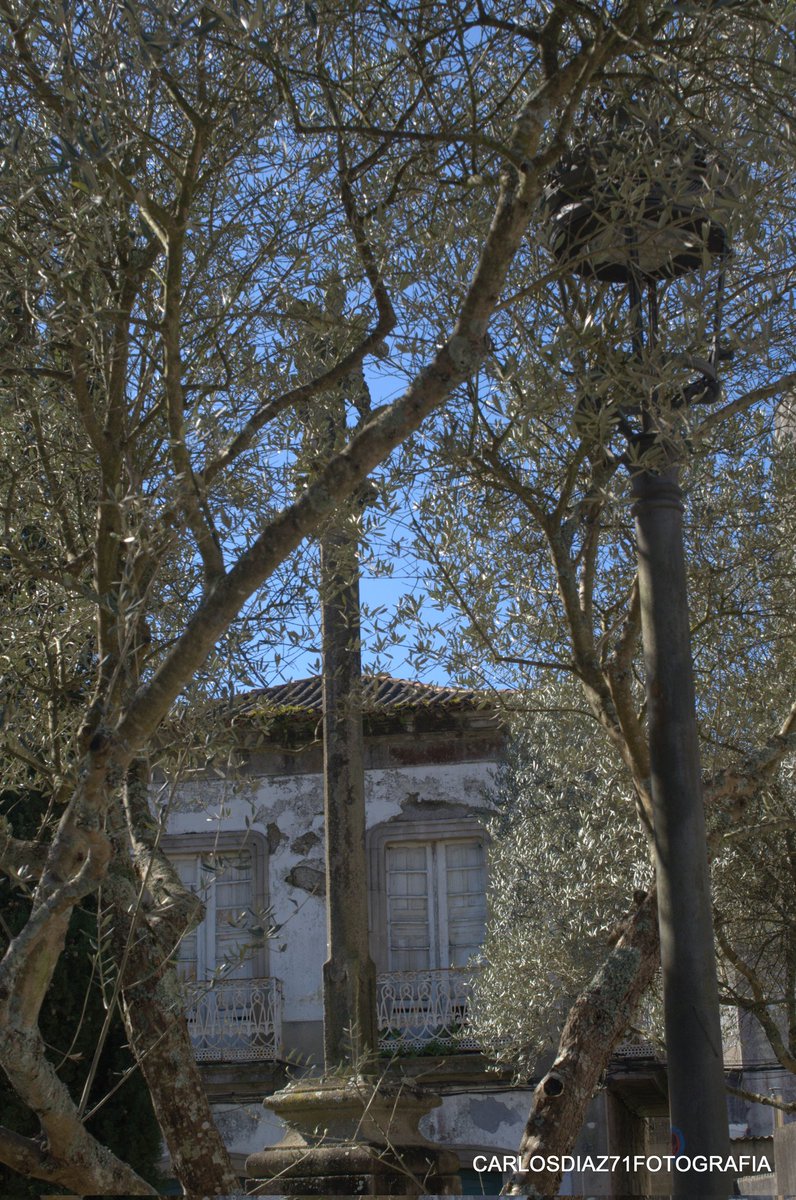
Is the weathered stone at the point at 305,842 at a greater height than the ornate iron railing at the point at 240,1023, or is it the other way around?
the weathered stone at the point at 305,842

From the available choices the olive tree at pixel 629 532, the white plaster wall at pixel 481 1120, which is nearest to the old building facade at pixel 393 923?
the white plaster wall at pixel 481 1120

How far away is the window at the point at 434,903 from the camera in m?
17.6

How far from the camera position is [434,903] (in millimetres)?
17828

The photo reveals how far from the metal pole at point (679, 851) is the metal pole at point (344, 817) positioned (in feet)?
8.30

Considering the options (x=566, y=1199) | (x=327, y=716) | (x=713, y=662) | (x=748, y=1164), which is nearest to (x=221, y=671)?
(x=327, y=716)

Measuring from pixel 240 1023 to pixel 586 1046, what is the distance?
1226 cm

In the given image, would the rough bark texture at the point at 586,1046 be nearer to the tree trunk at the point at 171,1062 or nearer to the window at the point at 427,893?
the tree trunk at the point at 171,1062

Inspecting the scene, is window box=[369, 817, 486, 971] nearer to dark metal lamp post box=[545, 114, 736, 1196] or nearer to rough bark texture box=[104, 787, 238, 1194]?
rough bark texture box=[104, 787, 238, 1194]

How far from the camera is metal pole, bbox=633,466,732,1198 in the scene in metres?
3.61

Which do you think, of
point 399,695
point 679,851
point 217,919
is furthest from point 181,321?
point 217,919

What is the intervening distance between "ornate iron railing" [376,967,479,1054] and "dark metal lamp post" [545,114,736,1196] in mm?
12709

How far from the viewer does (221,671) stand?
661 centimetres

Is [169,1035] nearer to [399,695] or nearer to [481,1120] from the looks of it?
[481,1120]

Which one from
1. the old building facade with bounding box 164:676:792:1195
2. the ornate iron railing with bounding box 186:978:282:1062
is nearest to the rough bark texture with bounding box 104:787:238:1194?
the old building facade with bounding box 164:676:792:1195
